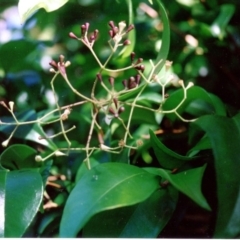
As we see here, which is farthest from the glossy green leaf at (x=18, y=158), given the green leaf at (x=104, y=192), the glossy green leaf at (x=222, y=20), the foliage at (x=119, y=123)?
the glossy green leaf at (x=222, y=20)

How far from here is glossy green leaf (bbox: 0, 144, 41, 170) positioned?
506 mm

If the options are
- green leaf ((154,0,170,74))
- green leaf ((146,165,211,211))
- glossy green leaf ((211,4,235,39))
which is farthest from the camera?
glossy green leaf ((211,4,235,39))

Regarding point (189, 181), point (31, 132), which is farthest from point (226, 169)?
point (31, 132)

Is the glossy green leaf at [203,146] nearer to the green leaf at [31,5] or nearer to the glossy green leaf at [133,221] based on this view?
the glossy green leaf at [133,221]

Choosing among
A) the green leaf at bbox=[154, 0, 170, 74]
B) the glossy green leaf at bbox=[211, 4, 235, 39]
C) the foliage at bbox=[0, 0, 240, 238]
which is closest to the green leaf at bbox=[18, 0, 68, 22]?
the foliage at bbox=[0, 0, 240, 238]

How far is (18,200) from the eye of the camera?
0.41 metres

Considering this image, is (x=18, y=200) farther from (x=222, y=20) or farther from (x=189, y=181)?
(x=222, y=20)

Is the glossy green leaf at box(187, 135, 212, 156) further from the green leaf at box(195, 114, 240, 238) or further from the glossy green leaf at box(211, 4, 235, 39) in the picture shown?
the glossy green leaf at box(211, 4, 235, 39)

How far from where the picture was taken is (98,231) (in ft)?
1.34

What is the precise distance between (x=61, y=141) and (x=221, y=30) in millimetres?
261

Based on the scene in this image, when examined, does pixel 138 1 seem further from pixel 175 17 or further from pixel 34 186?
pixel 34 186

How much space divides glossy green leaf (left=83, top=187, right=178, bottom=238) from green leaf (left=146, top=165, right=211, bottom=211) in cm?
2

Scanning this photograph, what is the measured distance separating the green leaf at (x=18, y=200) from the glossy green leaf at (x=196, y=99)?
0.17 m

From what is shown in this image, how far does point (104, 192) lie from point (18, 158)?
0.16m
